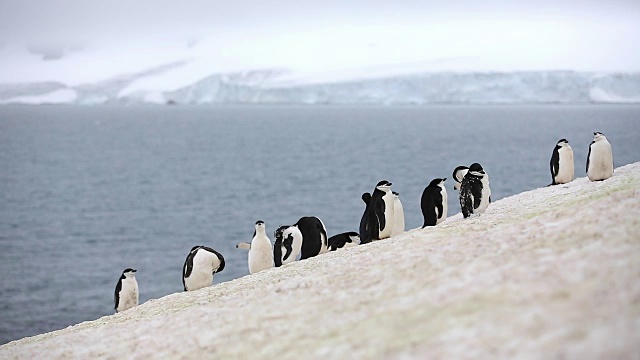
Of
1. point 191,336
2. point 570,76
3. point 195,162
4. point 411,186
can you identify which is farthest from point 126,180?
point 570,76

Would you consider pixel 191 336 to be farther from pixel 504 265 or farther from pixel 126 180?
pixel 126 180

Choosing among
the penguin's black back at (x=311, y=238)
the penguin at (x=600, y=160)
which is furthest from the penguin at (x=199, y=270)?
the penguin at (x=600, y=160)

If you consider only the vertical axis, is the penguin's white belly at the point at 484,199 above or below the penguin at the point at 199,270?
above

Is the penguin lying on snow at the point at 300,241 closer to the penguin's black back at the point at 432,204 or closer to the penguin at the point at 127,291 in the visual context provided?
the penguin's black back at the point at 432,204

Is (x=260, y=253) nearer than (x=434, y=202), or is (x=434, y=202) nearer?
(x=434, y=202)

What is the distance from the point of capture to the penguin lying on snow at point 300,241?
54.0ft

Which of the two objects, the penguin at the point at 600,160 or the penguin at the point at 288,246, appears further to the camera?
the penguin at the point at 288,246

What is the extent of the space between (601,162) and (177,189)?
191 feet

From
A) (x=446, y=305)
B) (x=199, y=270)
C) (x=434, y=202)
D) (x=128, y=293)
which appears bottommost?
(x=128, y=293)

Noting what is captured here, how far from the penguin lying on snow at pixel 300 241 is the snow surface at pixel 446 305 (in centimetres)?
433

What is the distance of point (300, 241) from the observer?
54.6 feet

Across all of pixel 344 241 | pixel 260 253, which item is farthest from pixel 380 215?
pixel 260 253

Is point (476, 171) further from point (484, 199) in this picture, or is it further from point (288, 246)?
point (288, 246)

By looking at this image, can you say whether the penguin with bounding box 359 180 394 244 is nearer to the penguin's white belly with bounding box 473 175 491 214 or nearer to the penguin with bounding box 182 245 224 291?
the penguin's white belly with bounding box 473 175 491 214
